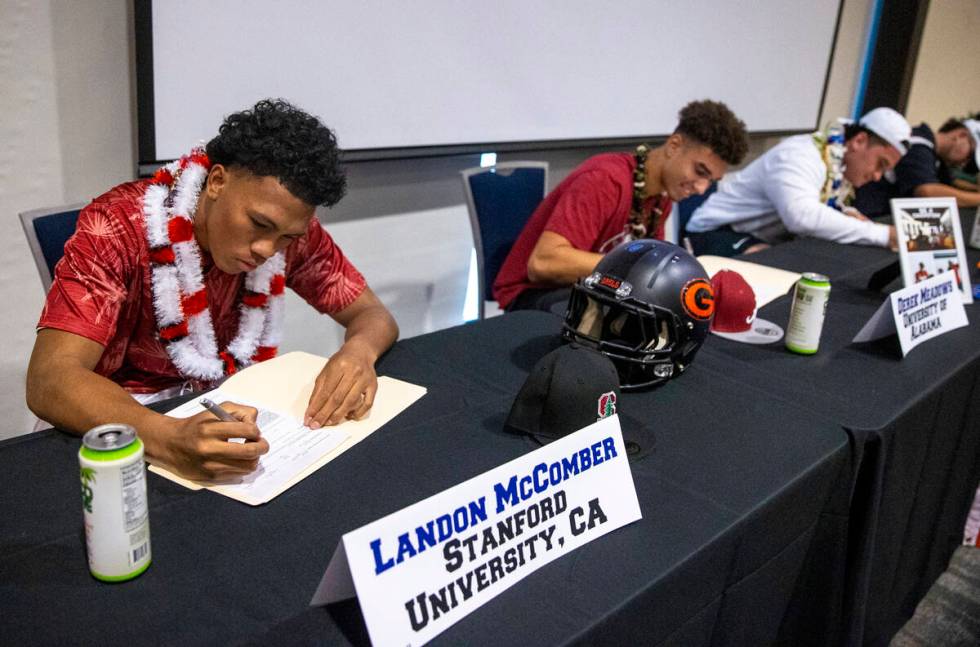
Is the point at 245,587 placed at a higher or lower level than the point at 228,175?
lower

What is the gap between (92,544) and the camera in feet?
2.30

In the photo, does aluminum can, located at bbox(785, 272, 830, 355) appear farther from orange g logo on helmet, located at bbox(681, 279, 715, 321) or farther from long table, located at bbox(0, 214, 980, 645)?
orange g logo on helmet, located at bbox(681, 279, 715, 321)

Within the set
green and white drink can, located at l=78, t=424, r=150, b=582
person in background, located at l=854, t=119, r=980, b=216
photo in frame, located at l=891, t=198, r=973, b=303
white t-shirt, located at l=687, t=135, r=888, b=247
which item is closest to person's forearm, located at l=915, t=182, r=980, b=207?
person in background, located at l=854, t=119, r=980, b=216

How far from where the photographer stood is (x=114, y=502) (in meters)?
0.67

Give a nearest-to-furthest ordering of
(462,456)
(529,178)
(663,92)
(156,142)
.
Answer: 1. (462,456)
2. (156,142)
3. (529,178)
4. (663,92)

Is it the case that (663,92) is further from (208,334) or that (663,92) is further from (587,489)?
(587,489)

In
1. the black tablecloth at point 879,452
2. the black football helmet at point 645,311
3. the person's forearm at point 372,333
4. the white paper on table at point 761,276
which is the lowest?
the black tablecloth at point 879,452

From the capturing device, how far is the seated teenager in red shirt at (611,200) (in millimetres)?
1934

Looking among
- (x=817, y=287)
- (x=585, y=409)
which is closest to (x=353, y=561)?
(x=585, y=409)

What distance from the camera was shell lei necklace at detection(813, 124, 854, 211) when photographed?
274 cm

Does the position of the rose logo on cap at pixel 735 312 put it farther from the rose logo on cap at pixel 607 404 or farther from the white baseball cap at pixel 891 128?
the white baseball cap at pixel 891 128

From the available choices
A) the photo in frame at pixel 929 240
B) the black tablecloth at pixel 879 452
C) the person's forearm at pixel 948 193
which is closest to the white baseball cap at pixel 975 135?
the person's forearm at pixel 948 193

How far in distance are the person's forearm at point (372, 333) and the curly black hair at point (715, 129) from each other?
40.9 inches

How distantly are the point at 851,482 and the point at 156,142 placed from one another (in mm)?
1797
